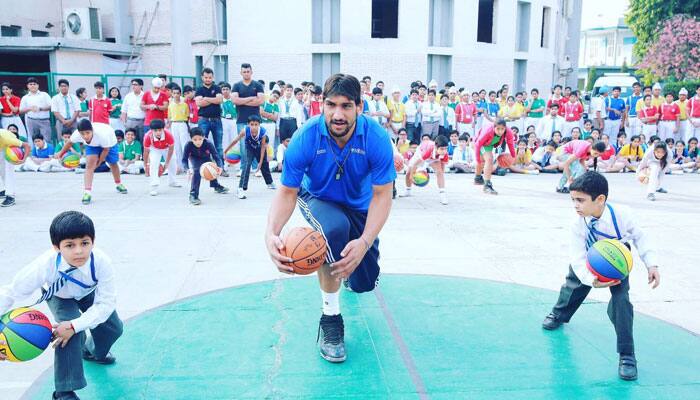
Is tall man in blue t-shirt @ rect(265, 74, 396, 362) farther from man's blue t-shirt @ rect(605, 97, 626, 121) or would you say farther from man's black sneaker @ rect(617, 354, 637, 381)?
man's blue t-shirt @ rect(605, 97, 626, 121)

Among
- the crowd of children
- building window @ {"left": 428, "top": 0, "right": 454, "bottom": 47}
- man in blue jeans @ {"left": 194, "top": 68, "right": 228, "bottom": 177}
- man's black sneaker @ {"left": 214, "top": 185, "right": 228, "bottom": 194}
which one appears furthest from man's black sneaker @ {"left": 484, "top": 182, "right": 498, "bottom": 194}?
building window @ {"left": 428, "top": 0, "right": 454, "bottom": 47}

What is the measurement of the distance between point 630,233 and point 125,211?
25.1 ft

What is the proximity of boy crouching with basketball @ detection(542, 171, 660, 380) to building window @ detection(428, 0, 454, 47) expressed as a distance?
19605mm

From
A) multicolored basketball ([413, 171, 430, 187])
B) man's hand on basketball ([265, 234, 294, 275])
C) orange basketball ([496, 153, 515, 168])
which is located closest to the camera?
man's hand on basketball ([265, 234, 294, 275])

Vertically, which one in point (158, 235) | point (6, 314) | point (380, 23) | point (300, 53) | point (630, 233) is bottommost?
point (158, 235)

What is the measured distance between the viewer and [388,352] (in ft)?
14.4

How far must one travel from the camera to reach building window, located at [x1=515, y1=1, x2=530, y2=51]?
2475 centimetres

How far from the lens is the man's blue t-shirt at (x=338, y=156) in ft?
13.5

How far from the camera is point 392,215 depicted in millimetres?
9359

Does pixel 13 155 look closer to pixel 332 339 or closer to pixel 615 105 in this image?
pixel 332 339

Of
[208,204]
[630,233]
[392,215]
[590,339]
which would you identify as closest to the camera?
[630,233]

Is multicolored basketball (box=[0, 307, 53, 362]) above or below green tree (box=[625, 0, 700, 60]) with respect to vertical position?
below

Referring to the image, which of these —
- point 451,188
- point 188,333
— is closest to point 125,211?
point 188,333

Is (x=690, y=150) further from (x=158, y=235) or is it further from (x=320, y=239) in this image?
(x=320, y=239)
